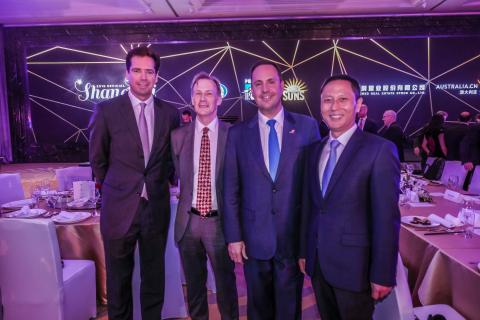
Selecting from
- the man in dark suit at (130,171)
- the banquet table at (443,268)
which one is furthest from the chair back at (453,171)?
the man in dark suit at (130,171)

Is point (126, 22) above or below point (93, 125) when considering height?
above

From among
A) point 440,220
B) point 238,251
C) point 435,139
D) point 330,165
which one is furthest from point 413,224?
point 435,139

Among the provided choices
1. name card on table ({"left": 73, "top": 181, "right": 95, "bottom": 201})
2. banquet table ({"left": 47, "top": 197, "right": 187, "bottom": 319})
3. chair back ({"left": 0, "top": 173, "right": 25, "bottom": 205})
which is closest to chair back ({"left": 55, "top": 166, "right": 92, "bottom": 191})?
chair back ({"left": 0, "top": 173, "right": 25, "bottom": 205})

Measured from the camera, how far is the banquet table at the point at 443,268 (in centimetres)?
175

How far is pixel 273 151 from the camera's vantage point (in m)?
1.89

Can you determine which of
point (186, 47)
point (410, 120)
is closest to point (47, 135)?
point (186, 47)

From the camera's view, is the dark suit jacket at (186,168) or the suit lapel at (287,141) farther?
the dark suit jacket at (186,168)

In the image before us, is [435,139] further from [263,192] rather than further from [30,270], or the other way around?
[30,270]

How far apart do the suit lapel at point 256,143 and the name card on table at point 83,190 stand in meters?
1.87

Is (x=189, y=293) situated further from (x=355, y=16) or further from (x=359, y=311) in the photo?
(x=355, y=16)

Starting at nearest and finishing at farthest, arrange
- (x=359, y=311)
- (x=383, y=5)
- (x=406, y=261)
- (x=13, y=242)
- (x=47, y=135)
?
(x=359, y=311)
(x=13, y=242)
(x=406, y=261)
(x=383, y=5)
(x=47, y=135)

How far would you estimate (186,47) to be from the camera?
9.17 m

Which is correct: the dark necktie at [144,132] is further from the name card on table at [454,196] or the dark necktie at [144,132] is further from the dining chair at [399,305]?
the name card on table at [454,196]

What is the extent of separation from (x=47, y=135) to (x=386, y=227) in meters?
10.2
